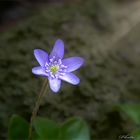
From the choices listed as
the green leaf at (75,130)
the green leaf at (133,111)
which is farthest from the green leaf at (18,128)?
the green leaf at (133,111)

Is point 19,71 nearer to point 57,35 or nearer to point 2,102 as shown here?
point 2,102

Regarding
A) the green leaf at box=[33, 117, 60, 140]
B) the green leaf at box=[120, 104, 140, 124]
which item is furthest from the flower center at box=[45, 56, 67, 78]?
the green leaf at box=[120, 104, 140, 124]

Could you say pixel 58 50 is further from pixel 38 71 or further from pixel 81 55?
pixel 81 55

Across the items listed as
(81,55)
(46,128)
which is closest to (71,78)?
(46,128)

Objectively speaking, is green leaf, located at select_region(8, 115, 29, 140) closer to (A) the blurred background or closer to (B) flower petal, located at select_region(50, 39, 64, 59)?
(A) the blurred background

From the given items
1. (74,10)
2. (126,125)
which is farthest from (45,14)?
(126,125)

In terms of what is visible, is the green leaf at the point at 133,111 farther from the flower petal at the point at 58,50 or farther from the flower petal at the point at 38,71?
the flower petal at the point at 38,71
